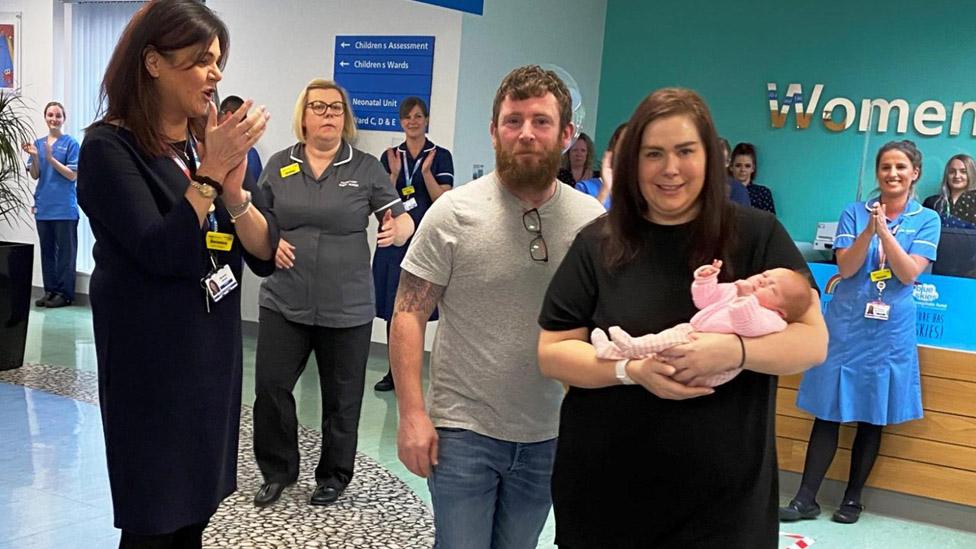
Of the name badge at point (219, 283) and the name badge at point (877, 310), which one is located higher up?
the name badge at point (219, 283)

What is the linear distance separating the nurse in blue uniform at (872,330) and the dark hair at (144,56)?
2992 mm

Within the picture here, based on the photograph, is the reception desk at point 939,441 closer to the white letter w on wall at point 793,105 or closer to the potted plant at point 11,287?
the white letter w on wall at point 793,105

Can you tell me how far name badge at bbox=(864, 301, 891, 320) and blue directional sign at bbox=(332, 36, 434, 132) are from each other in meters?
3.55

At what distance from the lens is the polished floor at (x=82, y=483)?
11.5ft

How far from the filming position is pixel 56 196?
316 inches

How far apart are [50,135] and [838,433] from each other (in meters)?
6.92

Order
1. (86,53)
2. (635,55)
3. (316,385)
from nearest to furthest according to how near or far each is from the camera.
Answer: (316,385), (635,55), (86,53)

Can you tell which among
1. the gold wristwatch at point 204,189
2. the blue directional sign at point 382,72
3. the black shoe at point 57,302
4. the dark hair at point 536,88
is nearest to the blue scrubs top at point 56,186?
the black shoe at point 57,302

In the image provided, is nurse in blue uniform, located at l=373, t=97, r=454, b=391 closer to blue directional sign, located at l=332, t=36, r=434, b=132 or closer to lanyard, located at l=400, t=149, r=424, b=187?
lanyard, located at l=400, t=149, r=424, b=187

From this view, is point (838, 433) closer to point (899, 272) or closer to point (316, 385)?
point (899, 272)

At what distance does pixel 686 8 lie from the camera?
25.2ft

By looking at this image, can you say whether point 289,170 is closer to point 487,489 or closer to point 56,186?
point 487,489

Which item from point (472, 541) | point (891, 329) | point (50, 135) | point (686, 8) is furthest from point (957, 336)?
point (50, 135)

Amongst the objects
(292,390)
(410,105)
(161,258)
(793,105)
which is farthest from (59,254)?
(161,258)
